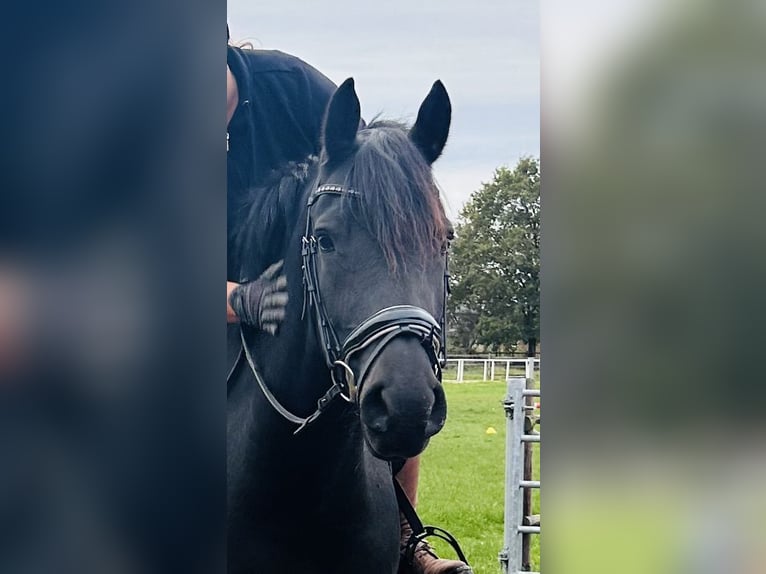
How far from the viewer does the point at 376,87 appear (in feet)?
10.2

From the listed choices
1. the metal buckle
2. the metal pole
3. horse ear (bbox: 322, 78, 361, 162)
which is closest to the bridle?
the metal buckle

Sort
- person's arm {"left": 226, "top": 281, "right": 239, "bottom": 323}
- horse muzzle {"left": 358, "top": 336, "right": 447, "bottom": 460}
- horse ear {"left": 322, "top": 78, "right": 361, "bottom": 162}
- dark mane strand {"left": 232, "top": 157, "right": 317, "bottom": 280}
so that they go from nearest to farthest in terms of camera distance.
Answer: horse muzzle {"left": 358, "top": 336, "right": 447, "bottom": 460}, horse ear {"left": 322, "top": 78, "right": 361, "bottom": 162}, dark mane strand {"left": 232, "top": 157, "right": 317, "bottom": 280}, person's arm {"left": 226, "top": 281, "right": 239, "bottom": 323}

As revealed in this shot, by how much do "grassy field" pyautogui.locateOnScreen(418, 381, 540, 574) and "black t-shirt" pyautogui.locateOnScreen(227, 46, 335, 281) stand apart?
939 mm

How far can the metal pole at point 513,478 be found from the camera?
304 centimetres

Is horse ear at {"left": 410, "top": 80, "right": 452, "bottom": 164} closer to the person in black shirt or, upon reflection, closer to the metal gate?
the person in black shirt

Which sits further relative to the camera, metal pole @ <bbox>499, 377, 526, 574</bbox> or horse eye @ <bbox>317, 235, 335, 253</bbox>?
horse eye @ <bbox>317, 235, 335, 253</bbox>

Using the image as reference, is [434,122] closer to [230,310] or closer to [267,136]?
[267,136]

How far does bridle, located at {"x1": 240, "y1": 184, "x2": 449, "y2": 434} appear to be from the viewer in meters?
3.04

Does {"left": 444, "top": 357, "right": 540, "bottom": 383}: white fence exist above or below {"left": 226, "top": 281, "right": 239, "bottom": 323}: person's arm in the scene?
below

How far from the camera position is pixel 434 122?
3.08 meters
